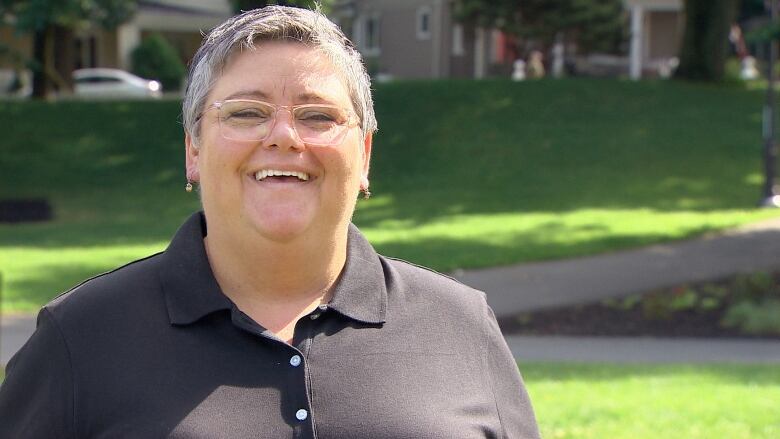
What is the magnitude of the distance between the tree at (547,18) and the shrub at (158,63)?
34.8 ft

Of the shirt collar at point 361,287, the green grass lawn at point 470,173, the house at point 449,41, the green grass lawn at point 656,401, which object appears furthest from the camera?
the house at point 449,41

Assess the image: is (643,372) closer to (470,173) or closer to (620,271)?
(620,271)

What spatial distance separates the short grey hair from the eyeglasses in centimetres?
9

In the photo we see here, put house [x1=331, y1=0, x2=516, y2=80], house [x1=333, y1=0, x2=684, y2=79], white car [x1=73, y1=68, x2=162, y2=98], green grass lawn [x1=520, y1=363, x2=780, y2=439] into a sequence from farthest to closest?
house [x1=331, y1=0, x2=516, y2=80] → house [x1=333, y1=0, x2=684, y2=79] → white car [x1=73, y1=68, x2=162, y2=98] → green grass lawn [x1=520, y1=363, x2=780, y2=439]

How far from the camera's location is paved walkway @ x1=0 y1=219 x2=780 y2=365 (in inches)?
366

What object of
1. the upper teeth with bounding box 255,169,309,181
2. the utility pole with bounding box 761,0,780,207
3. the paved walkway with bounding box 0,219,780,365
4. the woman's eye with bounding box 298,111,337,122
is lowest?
the paved walkway with bounding box 0,219,780,365

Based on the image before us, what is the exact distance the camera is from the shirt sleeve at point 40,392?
2277mm

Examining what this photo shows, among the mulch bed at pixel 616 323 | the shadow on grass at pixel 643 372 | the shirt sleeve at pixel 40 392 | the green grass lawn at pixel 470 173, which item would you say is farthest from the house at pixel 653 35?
the shirt sleeve at pixel 40 392

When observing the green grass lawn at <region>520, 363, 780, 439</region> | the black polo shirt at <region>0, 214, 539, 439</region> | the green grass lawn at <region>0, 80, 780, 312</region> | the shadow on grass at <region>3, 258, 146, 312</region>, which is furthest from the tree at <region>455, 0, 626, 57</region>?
the black polo shirt at <region>0, 214, 539, 439</region>

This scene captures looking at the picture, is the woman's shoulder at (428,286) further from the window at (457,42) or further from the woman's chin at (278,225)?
the window at (457,42)

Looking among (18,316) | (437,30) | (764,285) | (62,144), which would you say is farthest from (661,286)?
(437,30)

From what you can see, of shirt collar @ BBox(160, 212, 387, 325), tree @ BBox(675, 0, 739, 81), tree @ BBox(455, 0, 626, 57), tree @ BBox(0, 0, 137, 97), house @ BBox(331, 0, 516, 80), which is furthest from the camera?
house @ BBox(331, 0, 516, 80)

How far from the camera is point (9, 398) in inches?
91.8

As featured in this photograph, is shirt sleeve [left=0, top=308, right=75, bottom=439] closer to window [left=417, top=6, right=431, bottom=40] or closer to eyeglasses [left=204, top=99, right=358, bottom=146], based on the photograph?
eyeglasses [left=204, top=99, right=358, bottom=146]
